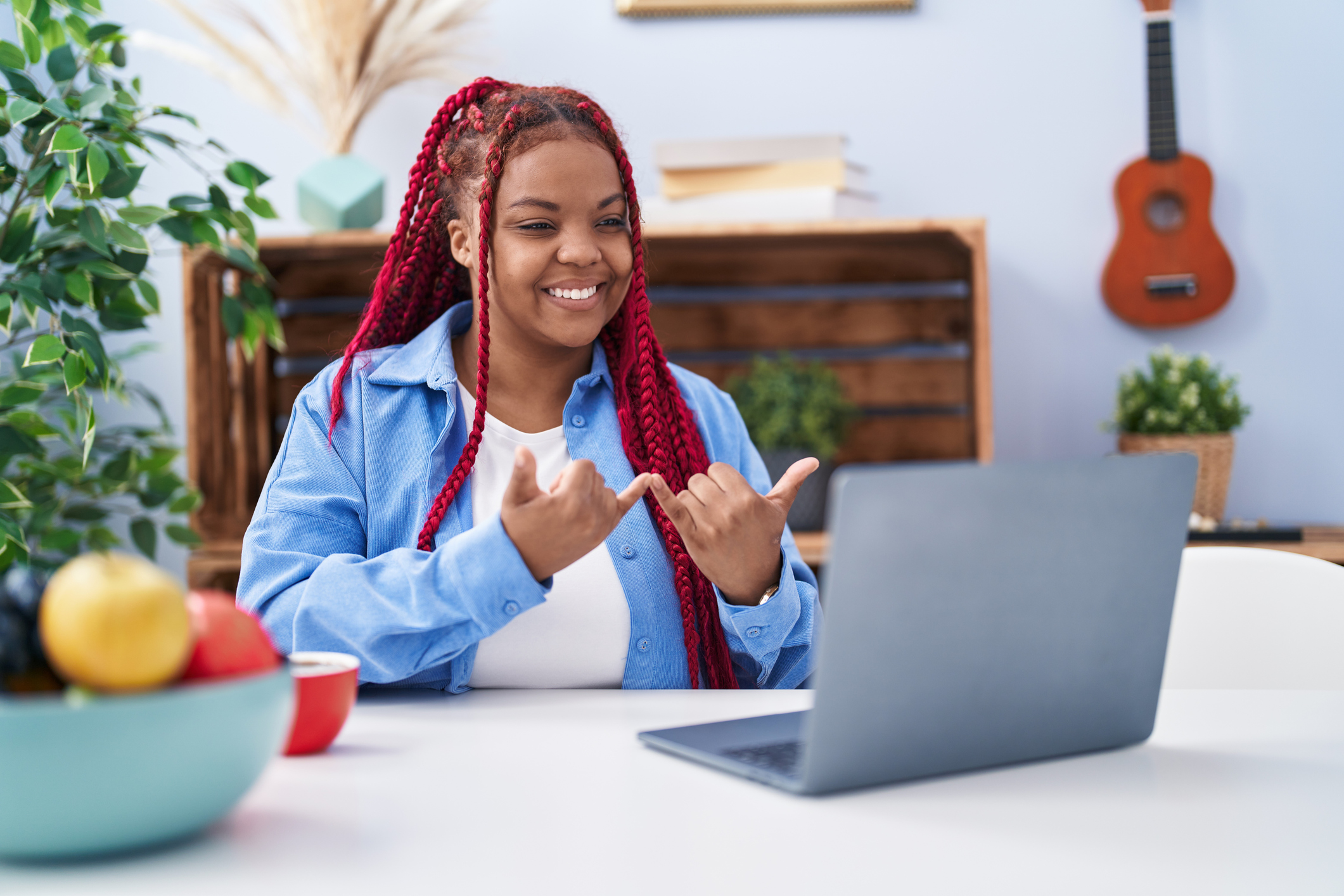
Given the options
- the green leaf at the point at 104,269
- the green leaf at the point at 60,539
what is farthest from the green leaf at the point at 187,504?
the green leaf at the point at 104,269

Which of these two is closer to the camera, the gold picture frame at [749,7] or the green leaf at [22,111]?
the green leaf at [22,111]

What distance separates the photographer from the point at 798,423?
205cm

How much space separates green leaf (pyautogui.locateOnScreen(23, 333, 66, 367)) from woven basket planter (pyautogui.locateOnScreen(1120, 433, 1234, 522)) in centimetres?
170

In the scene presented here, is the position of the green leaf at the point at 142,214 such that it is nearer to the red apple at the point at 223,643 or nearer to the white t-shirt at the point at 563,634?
the white t-shirt at the point at 563,634

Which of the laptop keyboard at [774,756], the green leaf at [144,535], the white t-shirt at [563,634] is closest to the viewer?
the laptop keyboard at [774,756]

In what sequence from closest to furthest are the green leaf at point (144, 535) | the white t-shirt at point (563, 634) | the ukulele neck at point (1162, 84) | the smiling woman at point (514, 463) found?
the smiling woman at point (514, 463) < the white t-shirt at point (563, 634) < the green leaf at point (144, 535) < the ukulele neck at point (1162, 84)

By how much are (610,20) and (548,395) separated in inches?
46.4

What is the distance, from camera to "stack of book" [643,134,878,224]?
1994 millimetres

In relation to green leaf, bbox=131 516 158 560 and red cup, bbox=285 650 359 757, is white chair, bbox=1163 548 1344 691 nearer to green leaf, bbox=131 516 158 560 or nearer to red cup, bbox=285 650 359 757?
red cup, bbox=285 650 359 757

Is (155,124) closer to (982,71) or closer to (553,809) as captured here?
(982,71)

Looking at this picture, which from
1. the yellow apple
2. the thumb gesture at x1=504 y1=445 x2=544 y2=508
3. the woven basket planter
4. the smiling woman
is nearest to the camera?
the yellow apple

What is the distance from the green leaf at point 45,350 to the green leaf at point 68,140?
23 centimetres

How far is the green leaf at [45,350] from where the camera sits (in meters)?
1.38

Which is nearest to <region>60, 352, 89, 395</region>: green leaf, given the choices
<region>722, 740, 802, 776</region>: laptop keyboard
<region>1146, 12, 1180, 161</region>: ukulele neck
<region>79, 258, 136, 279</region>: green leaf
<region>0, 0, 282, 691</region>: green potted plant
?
<region>0, 0, 282, 691</region>: green potted plant
